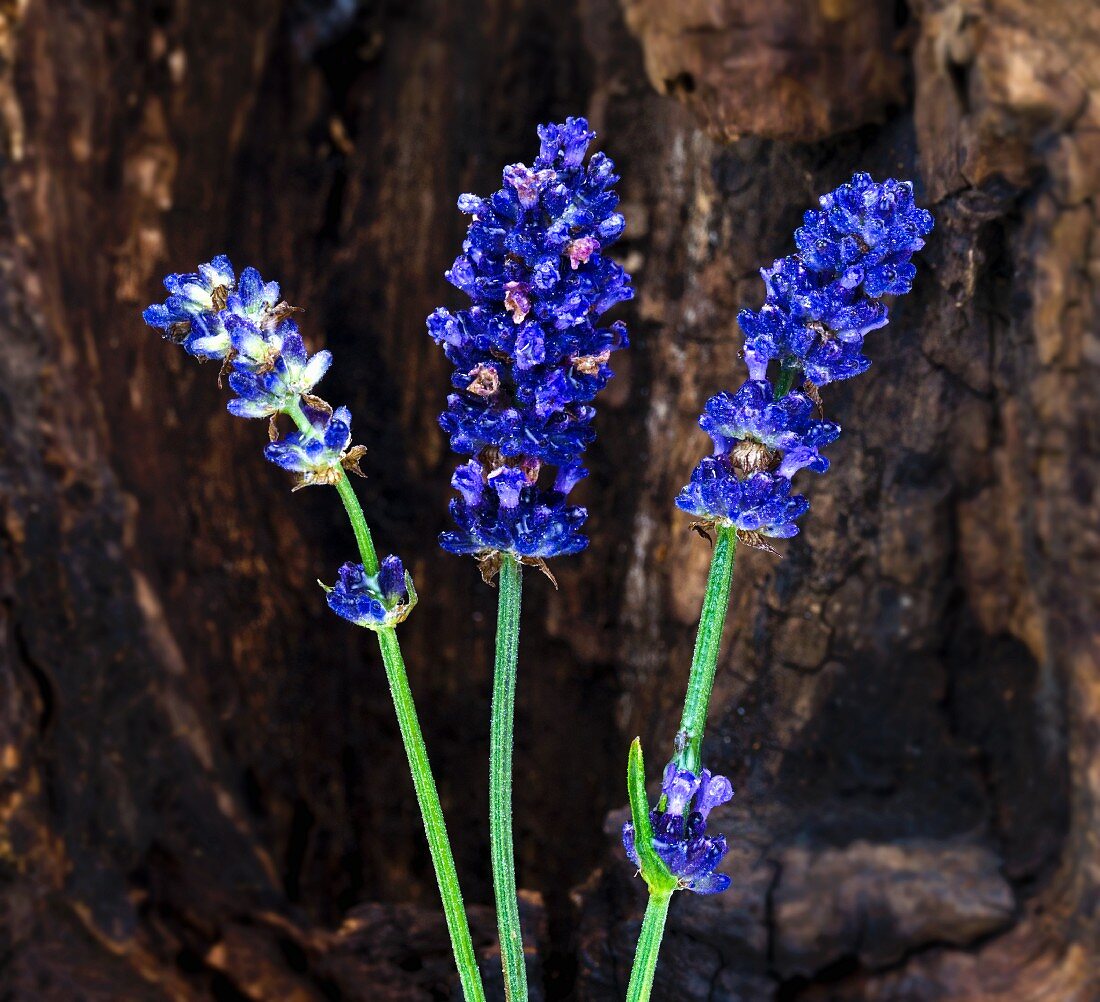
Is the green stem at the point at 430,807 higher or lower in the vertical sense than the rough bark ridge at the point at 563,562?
lower

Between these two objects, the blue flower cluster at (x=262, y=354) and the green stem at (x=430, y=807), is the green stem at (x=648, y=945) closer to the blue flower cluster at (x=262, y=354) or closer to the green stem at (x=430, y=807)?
the green stem at (x=430, y=807)

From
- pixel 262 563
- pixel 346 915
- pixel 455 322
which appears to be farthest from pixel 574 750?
pixel 455 322

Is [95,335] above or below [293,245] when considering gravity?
below

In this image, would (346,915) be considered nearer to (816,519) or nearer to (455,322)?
(816,519)

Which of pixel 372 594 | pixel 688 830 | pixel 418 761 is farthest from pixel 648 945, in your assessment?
pixel 372 594

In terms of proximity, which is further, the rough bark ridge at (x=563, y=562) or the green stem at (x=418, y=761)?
the rough bark ridge at (x=563, y=562)

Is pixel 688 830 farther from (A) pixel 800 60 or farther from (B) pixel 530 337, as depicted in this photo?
(A) pixel 800 60

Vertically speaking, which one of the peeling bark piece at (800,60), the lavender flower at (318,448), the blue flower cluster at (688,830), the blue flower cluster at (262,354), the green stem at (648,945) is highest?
the peeling bark piece at (800,60)

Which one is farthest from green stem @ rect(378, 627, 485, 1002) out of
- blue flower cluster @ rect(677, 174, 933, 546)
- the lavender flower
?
blue flower cluster @ rect(677, 174, 933, 546)

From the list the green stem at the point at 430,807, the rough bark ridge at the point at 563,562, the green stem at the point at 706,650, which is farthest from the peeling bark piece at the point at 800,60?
the green stem at the point at 430,807
